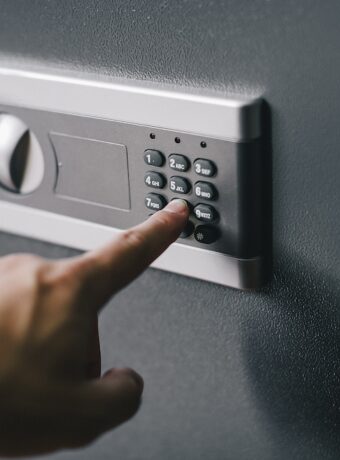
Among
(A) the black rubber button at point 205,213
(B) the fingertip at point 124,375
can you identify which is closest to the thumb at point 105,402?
(B) the fingertip at point 124,375

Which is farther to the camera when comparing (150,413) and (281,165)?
(150,413)

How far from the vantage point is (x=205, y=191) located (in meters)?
0.45

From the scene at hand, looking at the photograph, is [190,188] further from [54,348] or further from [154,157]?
[54,348]

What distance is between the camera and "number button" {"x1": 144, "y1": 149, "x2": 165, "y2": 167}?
468 mm

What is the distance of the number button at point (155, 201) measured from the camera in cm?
48

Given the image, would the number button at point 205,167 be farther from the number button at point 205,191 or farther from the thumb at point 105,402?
the thumb at point 105,402

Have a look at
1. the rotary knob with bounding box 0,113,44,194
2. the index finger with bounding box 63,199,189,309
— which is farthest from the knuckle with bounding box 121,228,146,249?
the rotary knob with bounding box 0,113,44,194

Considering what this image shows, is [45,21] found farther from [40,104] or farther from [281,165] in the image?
[281,165]

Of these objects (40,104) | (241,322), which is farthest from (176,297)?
(40,104)

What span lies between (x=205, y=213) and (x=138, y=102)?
0.08 m

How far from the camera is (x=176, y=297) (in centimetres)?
54

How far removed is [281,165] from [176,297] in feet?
0.47

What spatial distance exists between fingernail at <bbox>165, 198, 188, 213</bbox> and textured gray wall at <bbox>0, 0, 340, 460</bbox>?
53mm

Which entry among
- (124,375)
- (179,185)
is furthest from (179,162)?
(124,375)
